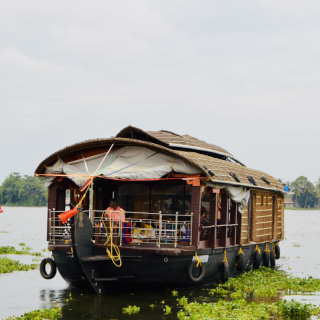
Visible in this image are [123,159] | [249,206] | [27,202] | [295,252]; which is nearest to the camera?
[123,159]

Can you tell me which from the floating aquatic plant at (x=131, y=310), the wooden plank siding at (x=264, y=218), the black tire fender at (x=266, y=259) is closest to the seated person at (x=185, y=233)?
the floating aquatic plant at (x=131, y=310)

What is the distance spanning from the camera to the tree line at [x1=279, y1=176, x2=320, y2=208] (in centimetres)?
10981

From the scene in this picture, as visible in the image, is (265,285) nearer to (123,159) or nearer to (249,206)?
(249,206)

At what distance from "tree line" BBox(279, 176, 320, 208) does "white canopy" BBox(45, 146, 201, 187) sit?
3888 inches

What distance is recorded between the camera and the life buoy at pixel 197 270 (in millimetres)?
10844

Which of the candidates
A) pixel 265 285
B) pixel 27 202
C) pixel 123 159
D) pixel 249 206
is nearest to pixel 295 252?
pixel 249 206

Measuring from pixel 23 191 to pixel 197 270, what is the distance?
305 ft

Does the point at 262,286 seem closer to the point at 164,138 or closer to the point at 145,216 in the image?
the point at 145,216

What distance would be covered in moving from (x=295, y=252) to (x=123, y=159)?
53.7 feet

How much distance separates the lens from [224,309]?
9.69 meters

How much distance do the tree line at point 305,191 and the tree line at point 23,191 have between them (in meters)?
48.3

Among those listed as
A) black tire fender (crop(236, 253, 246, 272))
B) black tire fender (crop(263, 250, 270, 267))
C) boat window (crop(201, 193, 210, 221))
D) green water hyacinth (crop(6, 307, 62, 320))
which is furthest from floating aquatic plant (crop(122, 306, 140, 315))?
black tire fender (crop(263, 250, 270, 267))

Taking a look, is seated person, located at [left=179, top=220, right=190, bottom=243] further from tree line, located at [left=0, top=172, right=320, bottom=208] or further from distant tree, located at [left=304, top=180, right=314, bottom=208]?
Answer: distant tree, located at [left=304, top=180, right=314, bottom=208]

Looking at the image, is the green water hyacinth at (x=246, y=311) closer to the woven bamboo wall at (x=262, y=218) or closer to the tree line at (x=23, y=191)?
the woven bamboo wall at (x=262, y=218)
